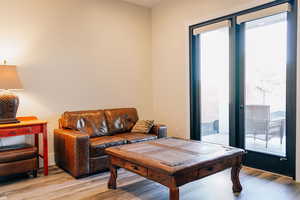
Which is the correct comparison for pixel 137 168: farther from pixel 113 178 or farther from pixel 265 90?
pixel 265 90

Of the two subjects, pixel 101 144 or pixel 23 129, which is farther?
pixel 101 144

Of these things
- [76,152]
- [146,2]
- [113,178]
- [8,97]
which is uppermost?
[146,2]

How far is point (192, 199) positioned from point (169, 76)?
8.73 feet

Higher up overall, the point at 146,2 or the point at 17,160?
the point at 146,2

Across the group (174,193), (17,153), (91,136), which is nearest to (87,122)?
(91,136)

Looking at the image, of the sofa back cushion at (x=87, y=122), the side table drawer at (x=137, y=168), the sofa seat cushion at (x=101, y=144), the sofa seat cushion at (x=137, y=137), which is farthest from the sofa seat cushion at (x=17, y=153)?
the side table drawer at (x=137, y=168)

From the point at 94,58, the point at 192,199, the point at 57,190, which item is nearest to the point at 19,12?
the point at 94,58

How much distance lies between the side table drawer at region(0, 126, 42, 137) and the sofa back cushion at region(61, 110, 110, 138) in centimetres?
50

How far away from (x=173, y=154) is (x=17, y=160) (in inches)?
78.8

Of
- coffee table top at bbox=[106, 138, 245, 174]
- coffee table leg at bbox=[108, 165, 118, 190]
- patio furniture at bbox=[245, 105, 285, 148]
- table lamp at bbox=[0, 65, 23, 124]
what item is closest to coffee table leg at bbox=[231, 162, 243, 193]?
coffee table top at bbox=[106, 138, 245, 174]

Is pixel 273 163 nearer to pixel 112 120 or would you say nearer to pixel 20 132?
pixel 112 120

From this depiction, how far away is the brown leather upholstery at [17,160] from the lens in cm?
297

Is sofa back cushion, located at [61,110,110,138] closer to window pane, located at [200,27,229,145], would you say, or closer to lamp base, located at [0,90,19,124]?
lamp base, located at [0,90,19,124]

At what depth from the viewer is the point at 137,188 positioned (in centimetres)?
287
